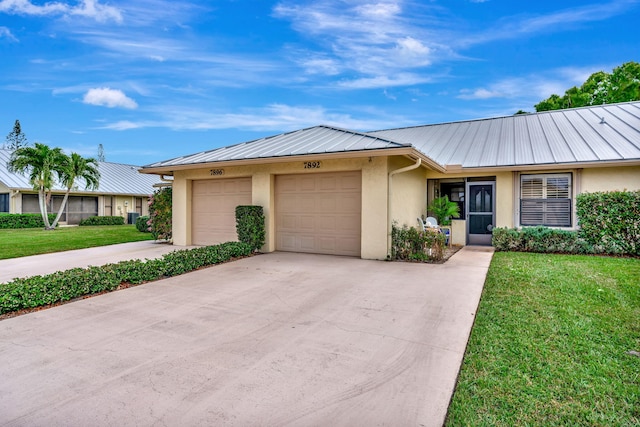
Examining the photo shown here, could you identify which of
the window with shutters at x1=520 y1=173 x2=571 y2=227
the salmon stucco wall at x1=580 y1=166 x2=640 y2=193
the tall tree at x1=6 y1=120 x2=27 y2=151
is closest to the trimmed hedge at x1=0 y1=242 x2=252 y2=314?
the window with shutters at x1=520 y1=173 x2=571 y2=227

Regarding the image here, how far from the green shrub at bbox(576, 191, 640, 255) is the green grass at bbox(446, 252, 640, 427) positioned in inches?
150

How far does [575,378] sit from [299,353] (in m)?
2.43

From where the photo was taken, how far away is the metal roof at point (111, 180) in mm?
20391

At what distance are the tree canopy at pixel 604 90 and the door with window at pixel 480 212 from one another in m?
17.3

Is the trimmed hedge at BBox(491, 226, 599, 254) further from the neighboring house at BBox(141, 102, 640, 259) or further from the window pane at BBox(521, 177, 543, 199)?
the window pane at BBox(521, 177, 543, 199)

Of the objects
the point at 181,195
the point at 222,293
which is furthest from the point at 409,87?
the point at 222,293

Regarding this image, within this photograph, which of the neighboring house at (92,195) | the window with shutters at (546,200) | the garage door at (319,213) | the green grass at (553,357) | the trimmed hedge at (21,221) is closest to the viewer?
the green grass at (553,357)

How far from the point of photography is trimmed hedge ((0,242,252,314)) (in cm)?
484

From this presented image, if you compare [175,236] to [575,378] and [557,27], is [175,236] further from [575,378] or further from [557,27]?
[557,27]

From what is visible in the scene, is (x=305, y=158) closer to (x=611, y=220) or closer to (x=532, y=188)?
(x=532, y=188)

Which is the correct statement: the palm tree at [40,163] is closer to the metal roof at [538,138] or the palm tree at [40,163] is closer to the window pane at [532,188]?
the metal roof at [538,138]

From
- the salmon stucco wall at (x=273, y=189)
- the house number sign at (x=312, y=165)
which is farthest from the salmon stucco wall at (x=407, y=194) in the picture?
the house number sign at (x=312, y=165)

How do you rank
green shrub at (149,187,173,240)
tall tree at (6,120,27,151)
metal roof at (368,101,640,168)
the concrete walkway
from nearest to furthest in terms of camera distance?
the concrete walkway < metal roof at (368,101,640,168) < green shrub at (149,187,173,240) < tall tree at (6,120,27,151)

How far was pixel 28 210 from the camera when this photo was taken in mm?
21172
